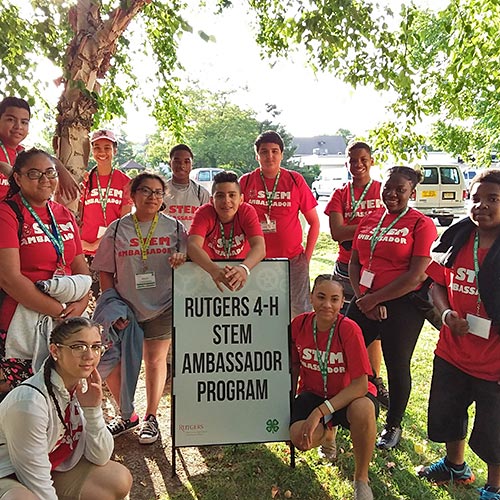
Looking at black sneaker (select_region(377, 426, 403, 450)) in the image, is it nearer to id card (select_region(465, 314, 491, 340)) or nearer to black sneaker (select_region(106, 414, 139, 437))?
id card (select_region(465, 314, 491, 340))

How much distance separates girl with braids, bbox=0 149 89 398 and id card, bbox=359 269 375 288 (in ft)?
6.23

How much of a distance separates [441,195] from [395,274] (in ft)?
49.4

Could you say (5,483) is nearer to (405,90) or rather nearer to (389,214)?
(389,214)

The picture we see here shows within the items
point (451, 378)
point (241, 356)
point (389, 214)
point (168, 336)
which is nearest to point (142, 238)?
point (168, 336)

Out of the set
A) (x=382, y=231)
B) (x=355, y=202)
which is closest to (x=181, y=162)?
(x=355, y=202)

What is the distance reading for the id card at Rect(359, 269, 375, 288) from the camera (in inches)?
135

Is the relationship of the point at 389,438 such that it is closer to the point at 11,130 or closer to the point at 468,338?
the point at 468,338

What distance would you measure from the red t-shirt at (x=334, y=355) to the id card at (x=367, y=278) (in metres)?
0.47

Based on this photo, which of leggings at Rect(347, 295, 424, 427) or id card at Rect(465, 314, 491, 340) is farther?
leggings at Rect(347, 295, 424, 427)

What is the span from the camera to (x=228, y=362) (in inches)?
128

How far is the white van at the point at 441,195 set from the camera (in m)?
17.1

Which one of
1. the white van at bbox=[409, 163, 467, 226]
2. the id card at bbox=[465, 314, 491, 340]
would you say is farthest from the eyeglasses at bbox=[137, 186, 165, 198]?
the white van at bbox=[409, 163, 467, 226]

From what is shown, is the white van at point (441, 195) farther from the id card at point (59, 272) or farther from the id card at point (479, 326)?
the id card at point (59, 272)

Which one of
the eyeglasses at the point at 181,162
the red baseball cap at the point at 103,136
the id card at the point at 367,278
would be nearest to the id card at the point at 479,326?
the id card at the point at 367,278
